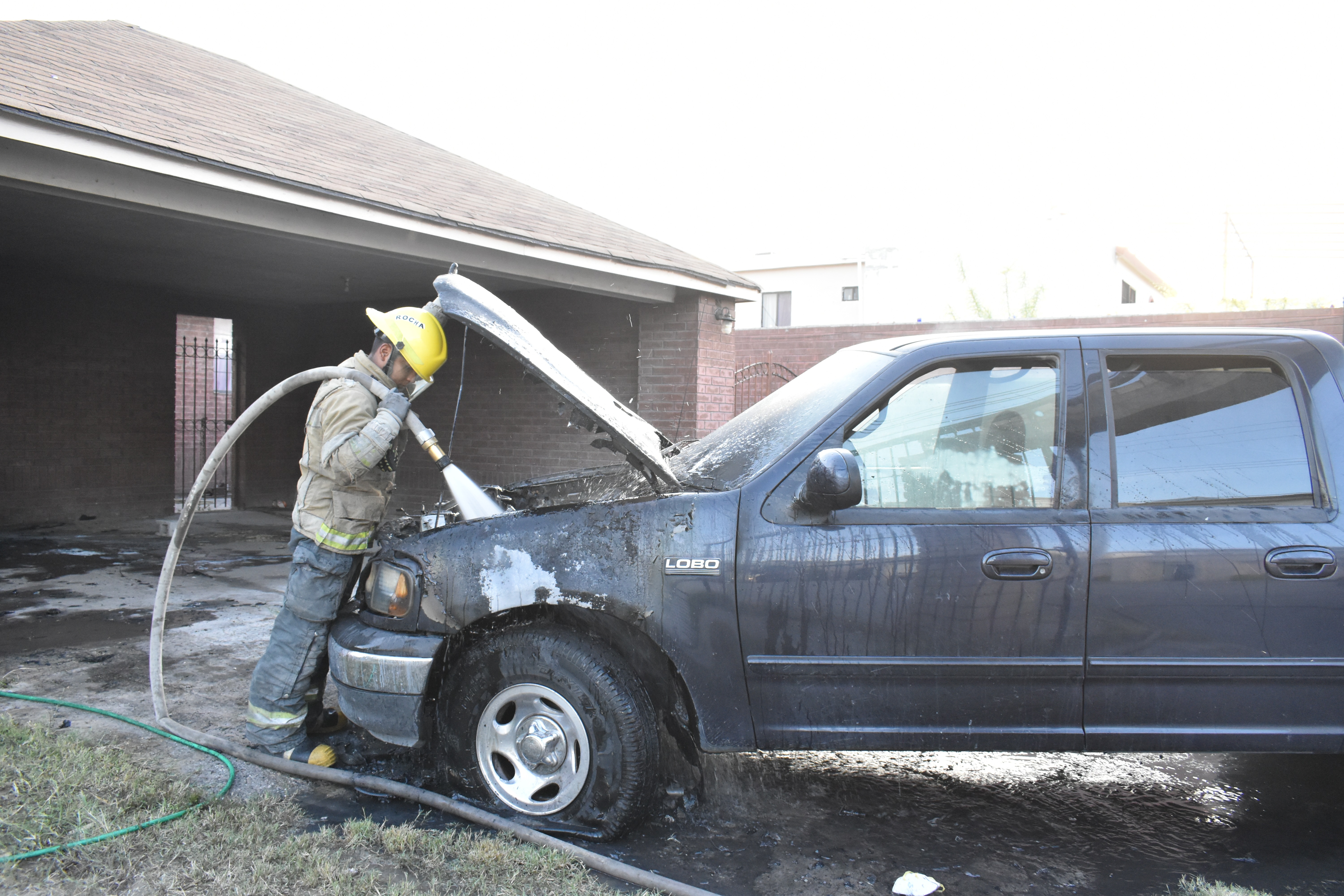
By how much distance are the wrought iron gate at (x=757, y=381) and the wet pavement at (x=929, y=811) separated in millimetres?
9893

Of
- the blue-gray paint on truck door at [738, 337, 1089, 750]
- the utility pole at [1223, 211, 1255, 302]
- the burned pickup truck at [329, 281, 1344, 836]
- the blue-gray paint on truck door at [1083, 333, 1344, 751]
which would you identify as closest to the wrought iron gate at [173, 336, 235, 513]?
the burned pickup truck at [329, 281, 1344, 836]

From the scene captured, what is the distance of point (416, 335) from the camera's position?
3707 mm

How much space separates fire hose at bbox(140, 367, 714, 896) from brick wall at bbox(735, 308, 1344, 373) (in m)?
6.91

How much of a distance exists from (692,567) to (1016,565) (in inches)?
43.1

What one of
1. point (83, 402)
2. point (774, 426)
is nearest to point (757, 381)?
point (83, 402)

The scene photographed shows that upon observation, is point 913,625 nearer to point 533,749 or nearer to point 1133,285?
point 533,749

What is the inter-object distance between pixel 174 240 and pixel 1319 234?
19159mm

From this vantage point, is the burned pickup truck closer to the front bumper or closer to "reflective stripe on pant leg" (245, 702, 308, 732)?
the front bumper

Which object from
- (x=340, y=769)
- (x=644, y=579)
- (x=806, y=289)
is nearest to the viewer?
(x=644, y=579)

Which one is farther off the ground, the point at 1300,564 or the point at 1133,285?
the point at 1133,285

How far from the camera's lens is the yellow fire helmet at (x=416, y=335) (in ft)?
12.2

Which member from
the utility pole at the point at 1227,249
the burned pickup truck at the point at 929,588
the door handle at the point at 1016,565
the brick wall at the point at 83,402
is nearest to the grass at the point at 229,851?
the burned pickup truck at the point at 929,588

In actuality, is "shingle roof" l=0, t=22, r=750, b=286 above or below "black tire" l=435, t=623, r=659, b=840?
above

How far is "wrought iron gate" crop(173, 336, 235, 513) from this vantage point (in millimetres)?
12898
